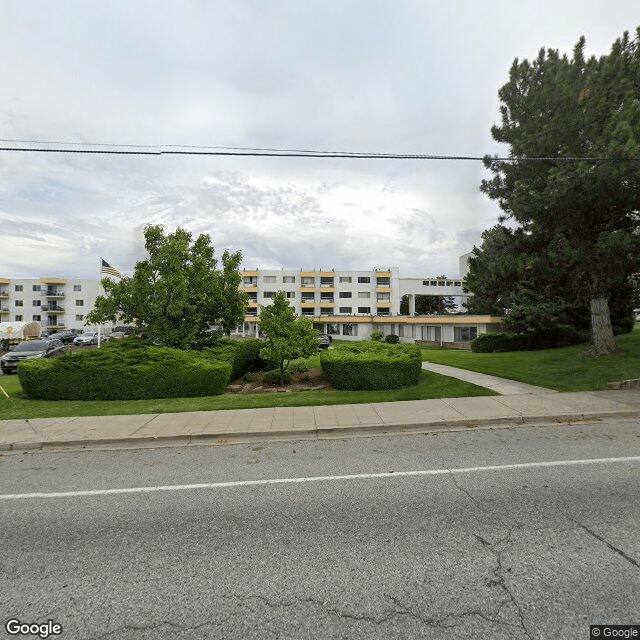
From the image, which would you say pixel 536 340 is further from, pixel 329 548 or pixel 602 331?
pixel 329 548

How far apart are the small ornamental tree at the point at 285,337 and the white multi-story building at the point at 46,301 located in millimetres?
68968

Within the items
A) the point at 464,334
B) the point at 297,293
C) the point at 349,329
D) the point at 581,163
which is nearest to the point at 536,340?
the point at 464,334

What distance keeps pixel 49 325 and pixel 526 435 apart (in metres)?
85.6

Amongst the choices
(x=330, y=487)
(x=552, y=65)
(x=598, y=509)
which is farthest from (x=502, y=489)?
(x=552, y=65)

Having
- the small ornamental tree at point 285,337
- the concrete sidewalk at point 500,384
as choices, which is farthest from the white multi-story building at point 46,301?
the concrete sidewalk at point 500,384

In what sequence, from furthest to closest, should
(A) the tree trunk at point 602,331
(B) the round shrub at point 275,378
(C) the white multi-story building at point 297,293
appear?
(C) the white multi-story building at point 297,293, (A) the tree trunk at point 602,331, (B) the round shrub at point 275,378

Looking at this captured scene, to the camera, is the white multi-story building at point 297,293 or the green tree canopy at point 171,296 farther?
the white multi-story building at point 297,293

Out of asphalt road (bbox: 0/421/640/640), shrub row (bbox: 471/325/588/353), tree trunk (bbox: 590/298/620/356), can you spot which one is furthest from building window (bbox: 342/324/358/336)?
asphalt road (bbox: 0/421/640/640)

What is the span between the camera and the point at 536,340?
29422mm

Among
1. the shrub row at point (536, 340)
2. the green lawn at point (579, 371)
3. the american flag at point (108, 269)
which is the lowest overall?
the green lawn at point (579, 371)

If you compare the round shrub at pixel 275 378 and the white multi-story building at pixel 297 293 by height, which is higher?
the white multi-story building at pixel 297 293

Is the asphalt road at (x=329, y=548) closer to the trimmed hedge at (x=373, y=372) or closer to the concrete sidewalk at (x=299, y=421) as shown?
the concrete sidewalk at (x=299, y=421)

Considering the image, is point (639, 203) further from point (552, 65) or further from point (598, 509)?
point (598, 509)

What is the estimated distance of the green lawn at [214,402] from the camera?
980cm
